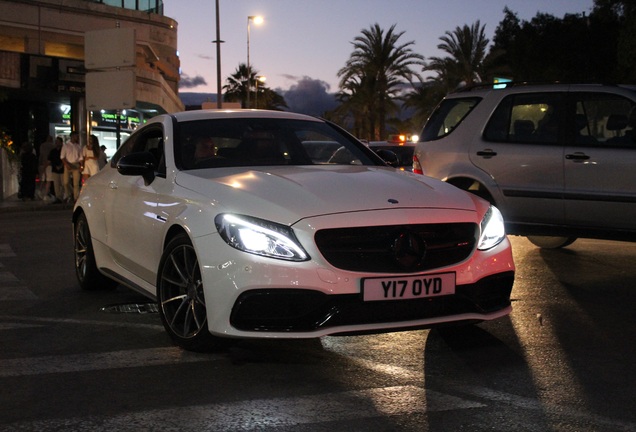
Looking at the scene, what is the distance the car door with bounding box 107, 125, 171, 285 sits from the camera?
5941 millimetres

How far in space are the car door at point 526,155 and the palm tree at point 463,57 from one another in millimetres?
38463

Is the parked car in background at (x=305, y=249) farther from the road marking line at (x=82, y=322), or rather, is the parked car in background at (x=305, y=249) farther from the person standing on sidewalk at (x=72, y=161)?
the person standing on sidewalk at (x=72, y=161)

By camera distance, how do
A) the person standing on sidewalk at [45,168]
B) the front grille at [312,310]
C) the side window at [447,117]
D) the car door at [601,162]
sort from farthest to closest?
the person standing on sidewalk at [45,168]
the side window at [447,117]
the car door at [601,162]
the front grille at [312,310]

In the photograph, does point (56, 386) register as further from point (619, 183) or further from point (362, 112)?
point (362, 112)

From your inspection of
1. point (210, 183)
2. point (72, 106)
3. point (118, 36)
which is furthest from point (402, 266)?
point (72, 106)

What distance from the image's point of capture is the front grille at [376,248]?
4809 mm

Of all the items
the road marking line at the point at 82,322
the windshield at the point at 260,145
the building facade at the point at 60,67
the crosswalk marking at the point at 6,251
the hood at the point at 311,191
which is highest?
the building facade at the point at 60,67

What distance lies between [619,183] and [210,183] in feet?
15.6

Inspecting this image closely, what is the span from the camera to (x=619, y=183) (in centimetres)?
865

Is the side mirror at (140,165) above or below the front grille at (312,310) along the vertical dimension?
above

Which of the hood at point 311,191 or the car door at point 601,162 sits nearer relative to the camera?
the hood at point 311,191

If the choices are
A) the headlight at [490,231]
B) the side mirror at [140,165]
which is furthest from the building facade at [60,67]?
the headlight at [490,231]

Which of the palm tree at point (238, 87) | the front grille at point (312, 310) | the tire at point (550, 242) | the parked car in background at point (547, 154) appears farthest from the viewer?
the palm tree at point (238, 87)

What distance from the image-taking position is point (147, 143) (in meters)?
7.24
